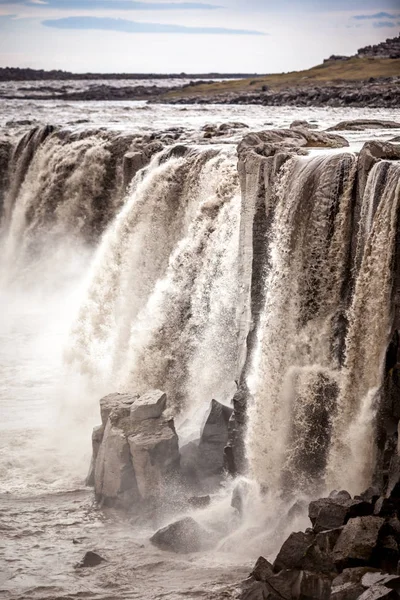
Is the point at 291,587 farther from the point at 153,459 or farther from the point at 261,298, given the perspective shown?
the point at 261,298

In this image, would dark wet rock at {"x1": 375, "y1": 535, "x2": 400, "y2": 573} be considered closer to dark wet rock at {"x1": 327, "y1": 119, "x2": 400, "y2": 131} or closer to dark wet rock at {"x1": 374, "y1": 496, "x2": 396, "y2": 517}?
dark wet rock at {"x1": 374, "y1": 496, "x2": 396, "y2": 517}

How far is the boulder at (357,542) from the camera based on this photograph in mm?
10484

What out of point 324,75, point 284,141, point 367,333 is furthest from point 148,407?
point 324,75

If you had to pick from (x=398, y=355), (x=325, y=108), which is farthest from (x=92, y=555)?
(x=325, y=108)

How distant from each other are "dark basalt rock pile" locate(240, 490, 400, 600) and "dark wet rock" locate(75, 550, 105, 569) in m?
→ 2.51

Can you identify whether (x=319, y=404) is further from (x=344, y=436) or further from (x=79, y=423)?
(x=79, y=423)

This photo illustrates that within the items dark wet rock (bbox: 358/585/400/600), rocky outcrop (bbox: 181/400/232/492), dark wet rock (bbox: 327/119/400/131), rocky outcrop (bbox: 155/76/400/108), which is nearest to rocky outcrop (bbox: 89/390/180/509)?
rocky outcrop (bbox: 181/400/232/492)

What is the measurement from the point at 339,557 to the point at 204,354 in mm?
7496

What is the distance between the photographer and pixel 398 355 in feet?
41.5

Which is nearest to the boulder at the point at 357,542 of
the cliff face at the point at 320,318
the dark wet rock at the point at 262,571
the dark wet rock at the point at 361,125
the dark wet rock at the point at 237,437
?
the dark wet rock at the point at 262,571

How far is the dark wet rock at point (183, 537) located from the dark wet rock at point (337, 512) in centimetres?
239

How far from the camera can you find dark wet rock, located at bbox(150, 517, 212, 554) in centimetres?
1324

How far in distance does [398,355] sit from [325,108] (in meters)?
40.8

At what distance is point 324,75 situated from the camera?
76500 mm
